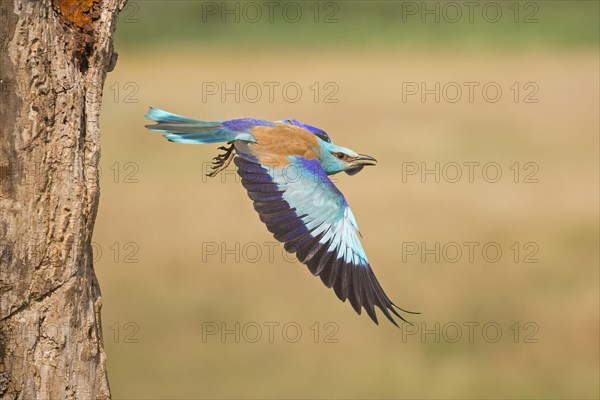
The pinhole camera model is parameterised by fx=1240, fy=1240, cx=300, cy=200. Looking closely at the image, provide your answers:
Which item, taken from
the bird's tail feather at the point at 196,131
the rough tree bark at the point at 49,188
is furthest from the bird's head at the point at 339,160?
the rough tree bark at the point at 49,188

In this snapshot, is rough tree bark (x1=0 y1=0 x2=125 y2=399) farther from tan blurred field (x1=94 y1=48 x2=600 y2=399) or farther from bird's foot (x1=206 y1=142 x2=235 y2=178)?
tan blurred field (x1=94 y1=48 x2=600 y2=399)

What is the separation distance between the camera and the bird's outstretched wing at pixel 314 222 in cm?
575

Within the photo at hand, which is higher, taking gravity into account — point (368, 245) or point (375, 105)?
point (375, 105)

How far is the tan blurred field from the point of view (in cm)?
1127

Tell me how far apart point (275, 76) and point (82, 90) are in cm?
1941

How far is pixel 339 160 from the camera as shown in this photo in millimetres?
6703

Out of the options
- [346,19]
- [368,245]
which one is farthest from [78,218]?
[346,19]

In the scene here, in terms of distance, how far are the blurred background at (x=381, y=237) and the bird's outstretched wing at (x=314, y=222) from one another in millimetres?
4888


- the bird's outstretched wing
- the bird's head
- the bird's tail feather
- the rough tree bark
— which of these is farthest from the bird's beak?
the rough tree bark

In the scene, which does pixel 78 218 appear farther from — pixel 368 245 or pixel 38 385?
pixel 368 245

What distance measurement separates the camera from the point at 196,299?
1245 cm

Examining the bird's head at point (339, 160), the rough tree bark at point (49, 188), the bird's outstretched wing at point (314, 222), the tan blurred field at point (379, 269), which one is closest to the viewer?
the rough tree bark at point (49, 188)

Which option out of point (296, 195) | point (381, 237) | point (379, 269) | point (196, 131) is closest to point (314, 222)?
point (296, 195)

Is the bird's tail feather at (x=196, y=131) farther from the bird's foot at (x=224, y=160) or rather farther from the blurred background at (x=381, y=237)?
the blurred background at (x=381, y=237)
